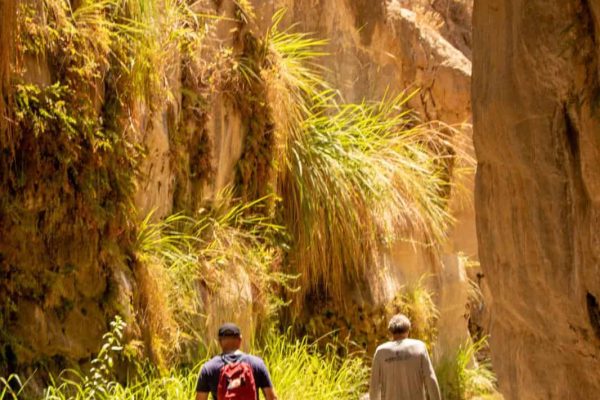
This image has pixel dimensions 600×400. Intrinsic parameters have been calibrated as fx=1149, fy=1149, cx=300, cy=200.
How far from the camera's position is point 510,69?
5.71 metres

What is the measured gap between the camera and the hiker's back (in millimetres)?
7199

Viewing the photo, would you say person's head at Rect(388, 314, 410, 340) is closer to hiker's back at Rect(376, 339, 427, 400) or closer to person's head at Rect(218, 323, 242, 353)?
hiker's back at Rect(376, 339, 427, 400)

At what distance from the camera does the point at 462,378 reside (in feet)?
40.6

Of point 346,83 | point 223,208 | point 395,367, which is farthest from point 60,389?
point 346,83

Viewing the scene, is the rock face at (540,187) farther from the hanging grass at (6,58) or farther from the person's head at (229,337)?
the hanging grass at (6,58)

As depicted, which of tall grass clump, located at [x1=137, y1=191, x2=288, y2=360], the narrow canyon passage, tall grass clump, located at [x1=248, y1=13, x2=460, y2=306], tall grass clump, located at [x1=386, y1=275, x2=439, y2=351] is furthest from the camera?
tall grass clump, located at [x1=386, y1=275, x2=439, y2=351]

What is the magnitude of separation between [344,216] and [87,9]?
3.93 m

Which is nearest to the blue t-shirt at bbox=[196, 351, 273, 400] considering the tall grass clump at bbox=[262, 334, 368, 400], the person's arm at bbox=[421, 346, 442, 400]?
the person's arm at bbox=[421, 346, 442, 400]

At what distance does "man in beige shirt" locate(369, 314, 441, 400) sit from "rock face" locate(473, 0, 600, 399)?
107cm

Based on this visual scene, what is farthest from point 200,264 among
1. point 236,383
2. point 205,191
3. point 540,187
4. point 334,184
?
point 540,187

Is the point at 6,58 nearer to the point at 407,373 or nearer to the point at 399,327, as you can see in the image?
the point at 399,327

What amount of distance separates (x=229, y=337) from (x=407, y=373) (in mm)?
1359

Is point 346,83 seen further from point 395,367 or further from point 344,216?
point 395,367

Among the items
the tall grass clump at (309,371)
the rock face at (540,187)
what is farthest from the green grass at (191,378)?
the rock face at (540,187)
